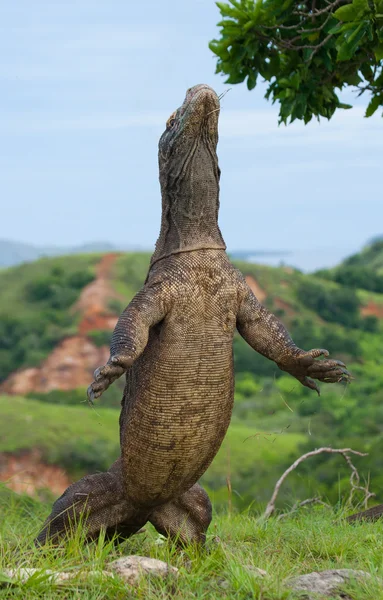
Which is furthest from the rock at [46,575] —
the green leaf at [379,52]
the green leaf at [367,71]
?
the green leaf at [367,71]

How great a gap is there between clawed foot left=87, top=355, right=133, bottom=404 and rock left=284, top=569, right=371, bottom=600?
1.44 meters

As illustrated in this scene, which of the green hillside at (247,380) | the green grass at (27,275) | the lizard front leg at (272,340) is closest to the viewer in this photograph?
the lizard front leg at (272,340)

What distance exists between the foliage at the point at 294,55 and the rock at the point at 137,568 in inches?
172

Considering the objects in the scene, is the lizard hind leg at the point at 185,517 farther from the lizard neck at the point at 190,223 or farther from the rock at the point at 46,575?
the lizard neck at the point at 190,223

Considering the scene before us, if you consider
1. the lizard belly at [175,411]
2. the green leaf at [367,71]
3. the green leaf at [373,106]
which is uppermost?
the green leaf at [367,71]

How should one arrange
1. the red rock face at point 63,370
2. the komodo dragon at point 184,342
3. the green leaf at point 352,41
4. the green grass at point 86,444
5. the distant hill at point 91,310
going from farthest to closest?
the distant hill at point 91,310
the red rock face at point 63,370
the green grass at point 86,444
the green leaf at point 352,41
the komodo dragon at point 184,342

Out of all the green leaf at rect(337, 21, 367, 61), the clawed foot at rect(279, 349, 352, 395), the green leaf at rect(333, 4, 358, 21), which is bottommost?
the clawed foot at rect(279, 349, 352, 395)

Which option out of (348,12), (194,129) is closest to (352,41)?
(348,12)

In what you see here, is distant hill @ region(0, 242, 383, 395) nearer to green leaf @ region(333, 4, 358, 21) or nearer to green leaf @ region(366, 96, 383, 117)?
green leaf @ region(366, 96, 383, 117)

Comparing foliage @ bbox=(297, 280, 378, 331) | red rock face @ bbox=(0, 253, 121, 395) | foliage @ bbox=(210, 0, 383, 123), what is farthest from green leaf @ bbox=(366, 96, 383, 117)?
foliage @ bbox=(297, 280, 378, 331)

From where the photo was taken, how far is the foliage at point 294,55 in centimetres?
784

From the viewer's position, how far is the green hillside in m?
26.4

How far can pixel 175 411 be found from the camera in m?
5.61

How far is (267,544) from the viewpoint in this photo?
6398 millimetres
